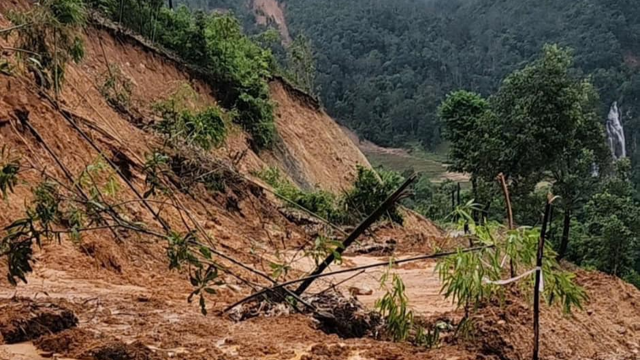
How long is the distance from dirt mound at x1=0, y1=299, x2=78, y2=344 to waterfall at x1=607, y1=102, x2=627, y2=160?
6719cm

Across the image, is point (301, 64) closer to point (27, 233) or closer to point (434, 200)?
point (434, 200)

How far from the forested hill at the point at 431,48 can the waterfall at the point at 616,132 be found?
1.69 meters

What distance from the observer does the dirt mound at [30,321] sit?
13.4 ft

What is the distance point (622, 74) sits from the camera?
79750 mm

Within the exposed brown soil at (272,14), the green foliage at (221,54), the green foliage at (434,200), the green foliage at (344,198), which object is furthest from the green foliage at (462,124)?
the exposed brown soil at (272,14)

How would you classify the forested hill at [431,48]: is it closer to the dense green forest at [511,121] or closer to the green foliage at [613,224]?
the dense green forest at [511,121]

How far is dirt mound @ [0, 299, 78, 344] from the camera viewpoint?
4.09 m

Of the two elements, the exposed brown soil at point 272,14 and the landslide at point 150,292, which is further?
the exposed brown soil at point 272,14

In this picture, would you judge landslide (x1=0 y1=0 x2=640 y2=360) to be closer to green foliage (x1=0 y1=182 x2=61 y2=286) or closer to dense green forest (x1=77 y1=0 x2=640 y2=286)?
green foliage (x1=0 y1=182 x2=61 y2=286)

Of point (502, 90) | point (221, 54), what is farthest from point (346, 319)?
point (221, 54)

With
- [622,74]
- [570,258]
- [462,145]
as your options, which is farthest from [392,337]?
[622,74]

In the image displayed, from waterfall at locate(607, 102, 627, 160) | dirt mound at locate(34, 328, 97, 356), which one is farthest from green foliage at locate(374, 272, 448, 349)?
waterfall at locate(607, 102, 627, 160)

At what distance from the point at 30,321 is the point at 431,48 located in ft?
340

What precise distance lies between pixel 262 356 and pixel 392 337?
1.11 m
